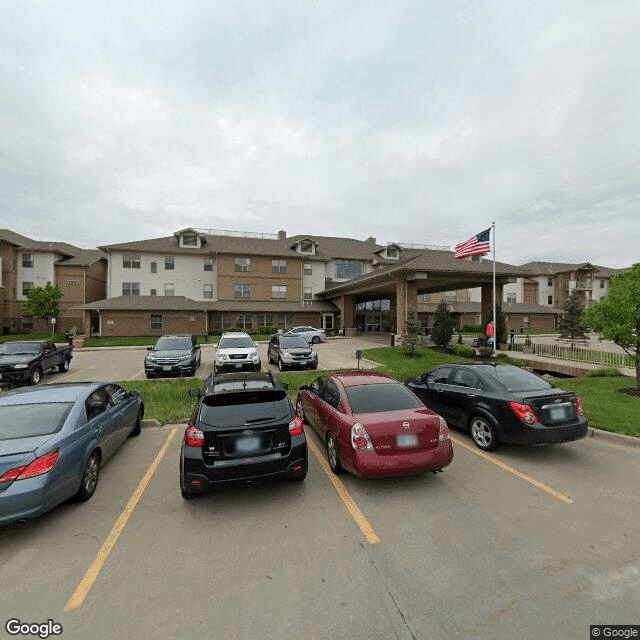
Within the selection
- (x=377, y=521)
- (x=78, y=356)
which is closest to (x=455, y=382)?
(x=377, y=521)

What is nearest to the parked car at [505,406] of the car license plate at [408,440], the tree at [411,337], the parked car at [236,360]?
the car license plate at [408,440]

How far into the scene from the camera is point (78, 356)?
72.3ft

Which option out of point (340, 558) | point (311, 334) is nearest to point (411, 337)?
point (311, 334)

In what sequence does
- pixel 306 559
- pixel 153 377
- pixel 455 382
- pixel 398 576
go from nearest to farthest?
1. pixel 398 576
2. pixel 306 559
3. pixel 455 382
4. pixel 153 377

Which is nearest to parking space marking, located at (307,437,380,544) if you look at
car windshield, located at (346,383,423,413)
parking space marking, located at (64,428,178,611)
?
car windshield, located at (346,383,423,413)

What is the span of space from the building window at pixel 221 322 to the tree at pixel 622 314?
32.8 metres

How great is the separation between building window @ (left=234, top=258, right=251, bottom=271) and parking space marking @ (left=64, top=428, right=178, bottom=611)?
35.8 metres

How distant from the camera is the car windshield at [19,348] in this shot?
1364cm

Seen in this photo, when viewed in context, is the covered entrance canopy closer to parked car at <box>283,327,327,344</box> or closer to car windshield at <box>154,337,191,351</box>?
parked car at <box>283,327,327,344</box>

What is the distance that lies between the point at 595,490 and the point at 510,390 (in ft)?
6.16

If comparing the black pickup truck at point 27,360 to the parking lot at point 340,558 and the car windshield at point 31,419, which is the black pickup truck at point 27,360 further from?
the parking lot at point 340,558

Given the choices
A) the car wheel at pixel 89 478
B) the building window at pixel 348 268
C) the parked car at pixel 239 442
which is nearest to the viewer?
the parked car at pixel 239 442

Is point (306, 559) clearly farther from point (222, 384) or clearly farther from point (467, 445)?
point (467, 445)

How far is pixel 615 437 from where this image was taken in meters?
6.80
